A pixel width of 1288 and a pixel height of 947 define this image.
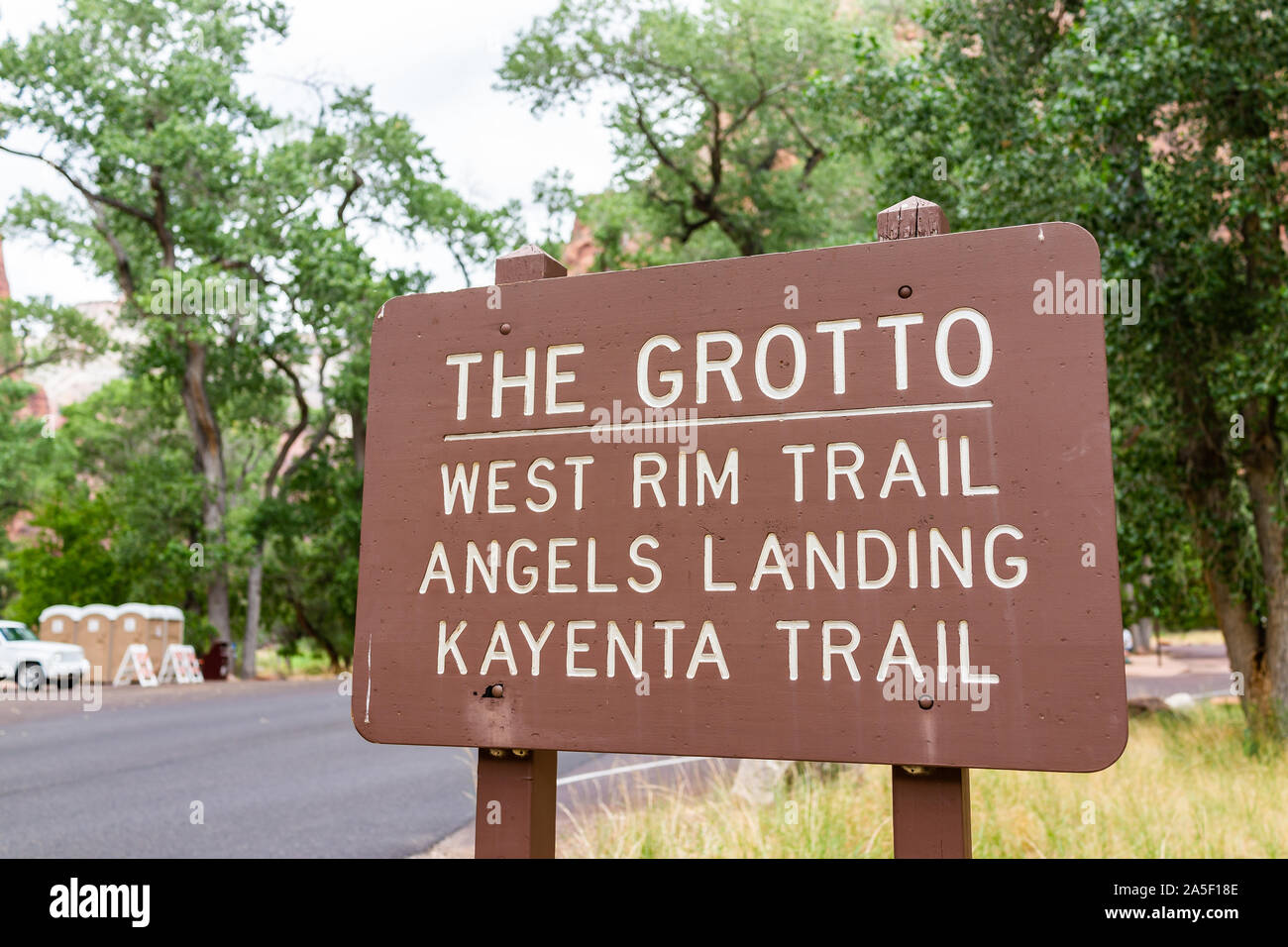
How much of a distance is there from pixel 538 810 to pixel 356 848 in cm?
449

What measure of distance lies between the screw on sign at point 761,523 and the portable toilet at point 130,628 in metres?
21.4

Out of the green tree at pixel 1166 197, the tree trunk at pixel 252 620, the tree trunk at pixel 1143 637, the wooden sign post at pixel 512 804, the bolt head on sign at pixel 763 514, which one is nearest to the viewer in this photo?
the bolt head on sign at pixel 763 514

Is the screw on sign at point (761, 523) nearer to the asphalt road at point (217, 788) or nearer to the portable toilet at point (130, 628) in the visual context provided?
the asphalt road at point (217, 788)

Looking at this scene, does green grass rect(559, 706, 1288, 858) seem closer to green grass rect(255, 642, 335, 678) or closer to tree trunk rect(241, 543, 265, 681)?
tree trunk rect(241, 543, 265, 681)

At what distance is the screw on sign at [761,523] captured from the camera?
1796mm

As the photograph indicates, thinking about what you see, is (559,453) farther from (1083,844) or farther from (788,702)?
(1083,844)

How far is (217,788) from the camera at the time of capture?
26.6ft

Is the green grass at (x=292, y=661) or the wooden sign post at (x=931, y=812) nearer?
A: the wooden sign post at (x=931, y=812)

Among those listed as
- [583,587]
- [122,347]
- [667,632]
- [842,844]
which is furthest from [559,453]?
[122,347]

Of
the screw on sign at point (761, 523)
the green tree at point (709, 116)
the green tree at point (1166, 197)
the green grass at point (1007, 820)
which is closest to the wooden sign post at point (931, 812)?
the screw on sign at point (761, 523)

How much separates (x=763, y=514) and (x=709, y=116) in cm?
2000

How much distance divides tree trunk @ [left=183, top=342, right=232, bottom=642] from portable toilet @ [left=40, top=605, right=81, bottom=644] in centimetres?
314

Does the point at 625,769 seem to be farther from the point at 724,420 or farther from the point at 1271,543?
the point at 724,420

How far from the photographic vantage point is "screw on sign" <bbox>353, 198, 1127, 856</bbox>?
1.80m
